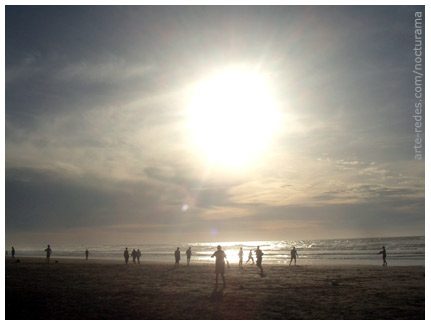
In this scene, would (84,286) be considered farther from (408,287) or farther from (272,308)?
(408,287)

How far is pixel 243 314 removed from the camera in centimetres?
1242

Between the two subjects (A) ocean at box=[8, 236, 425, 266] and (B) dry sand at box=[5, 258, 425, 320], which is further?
(A) ocean at box=[8, 236, 425, 266]

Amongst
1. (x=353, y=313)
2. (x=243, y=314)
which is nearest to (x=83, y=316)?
(x=243, y=314)

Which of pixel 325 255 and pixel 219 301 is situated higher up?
pixel 219 301

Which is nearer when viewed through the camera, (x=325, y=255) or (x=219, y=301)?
(x=219, y=301)

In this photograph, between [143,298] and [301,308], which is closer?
[301,308]

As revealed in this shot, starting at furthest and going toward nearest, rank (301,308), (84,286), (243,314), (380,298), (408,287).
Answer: (84,286)
(408,287)
(380,298)
(301,308)
(243,314)

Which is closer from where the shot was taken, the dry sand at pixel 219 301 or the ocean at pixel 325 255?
the dry sand at pixel 219 301

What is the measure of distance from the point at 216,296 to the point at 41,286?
10.5 metres

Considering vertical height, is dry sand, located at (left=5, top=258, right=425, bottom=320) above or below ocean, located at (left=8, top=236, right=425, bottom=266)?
above

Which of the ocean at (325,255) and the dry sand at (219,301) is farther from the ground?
the dry sand at (219,301)
